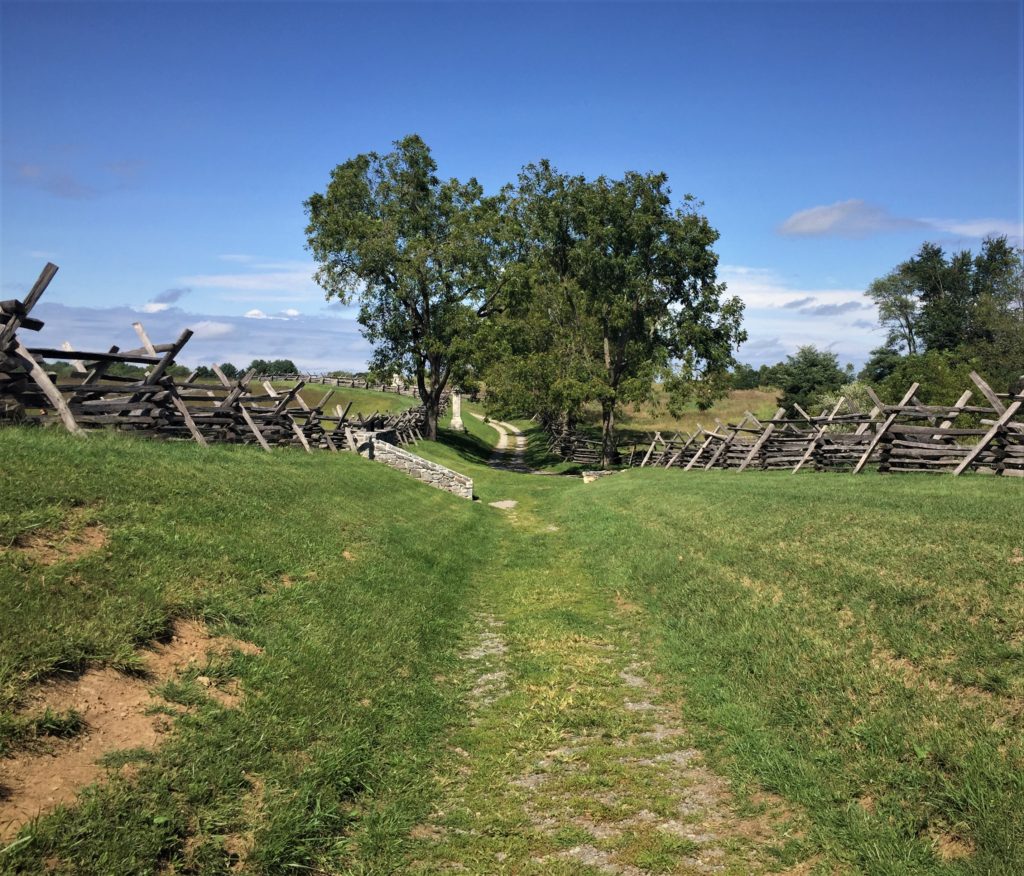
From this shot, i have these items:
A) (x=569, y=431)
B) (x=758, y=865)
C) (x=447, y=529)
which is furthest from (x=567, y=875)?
(x=569, y=431)

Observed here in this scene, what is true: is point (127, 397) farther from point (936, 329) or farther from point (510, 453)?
point (936, 329)

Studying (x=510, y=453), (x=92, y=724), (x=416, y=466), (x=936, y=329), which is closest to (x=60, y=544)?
(x=92, y=724)

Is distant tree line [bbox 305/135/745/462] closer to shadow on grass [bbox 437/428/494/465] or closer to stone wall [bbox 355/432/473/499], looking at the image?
shadow on grass [bbox 437/428/494/465]

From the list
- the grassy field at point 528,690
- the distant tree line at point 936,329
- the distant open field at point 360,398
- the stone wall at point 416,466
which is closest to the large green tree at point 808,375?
the distant tree line at point 936,329

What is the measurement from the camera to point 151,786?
13.4ft

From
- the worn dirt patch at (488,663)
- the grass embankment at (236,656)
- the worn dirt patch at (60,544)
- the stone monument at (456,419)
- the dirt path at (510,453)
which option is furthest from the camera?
the stone monument at (456,419)

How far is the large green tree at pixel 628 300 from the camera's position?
3450cm

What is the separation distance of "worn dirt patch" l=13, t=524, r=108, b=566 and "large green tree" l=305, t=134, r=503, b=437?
30.9 meters

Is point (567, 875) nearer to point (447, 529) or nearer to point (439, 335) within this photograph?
point (447, 529)

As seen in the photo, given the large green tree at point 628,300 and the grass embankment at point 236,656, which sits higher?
the large green tree at point 628,300

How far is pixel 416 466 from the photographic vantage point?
24312 mm

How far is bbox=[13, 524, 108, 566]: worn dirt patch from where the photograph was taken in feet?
19.6

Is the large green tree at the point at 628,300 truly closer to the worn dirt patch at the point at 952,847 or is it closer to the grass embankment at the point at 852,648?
the grass embankment at the point at 852,648

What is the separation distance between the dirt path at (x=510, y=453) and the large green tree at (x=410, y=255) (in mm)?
6286
